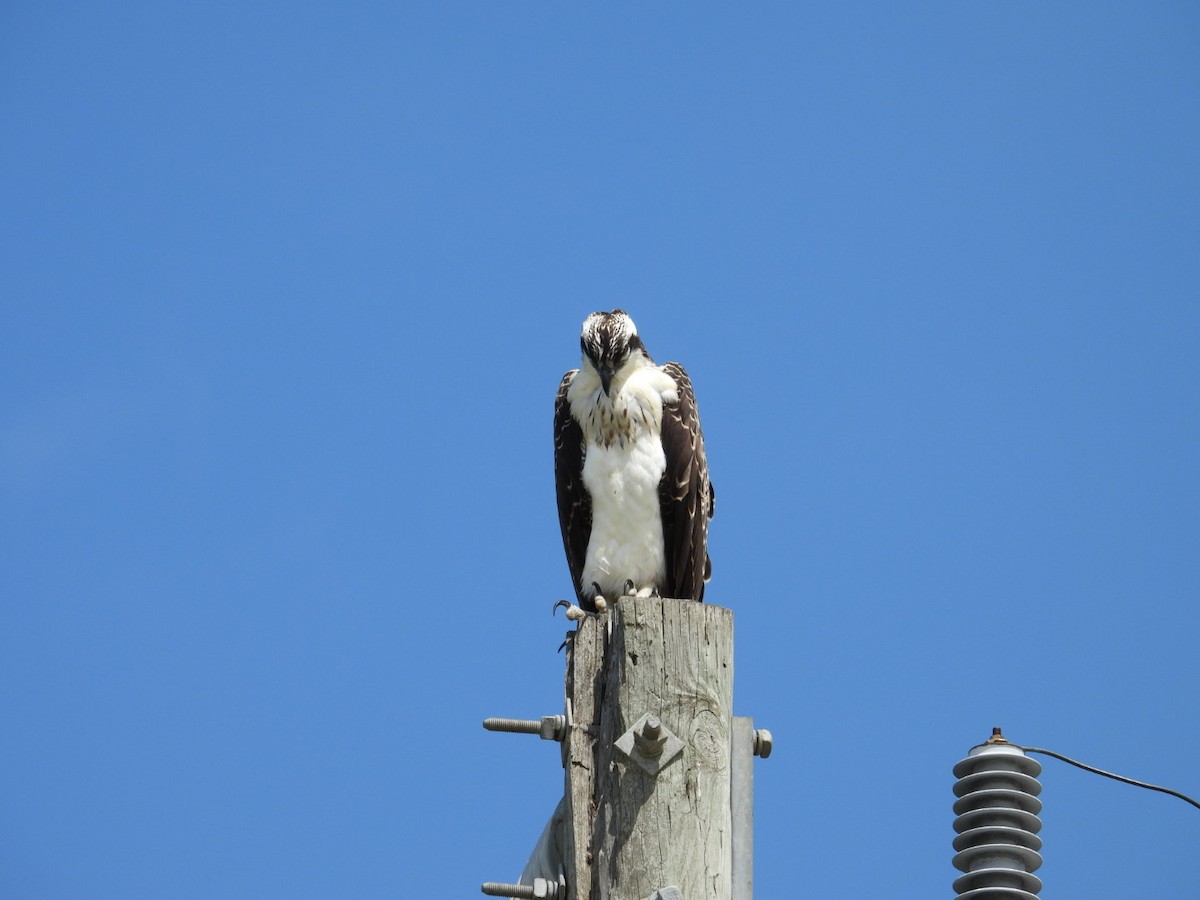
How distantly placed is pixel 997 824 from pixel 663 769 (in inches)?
46.8

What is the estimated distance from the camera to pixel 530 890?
16.3ft

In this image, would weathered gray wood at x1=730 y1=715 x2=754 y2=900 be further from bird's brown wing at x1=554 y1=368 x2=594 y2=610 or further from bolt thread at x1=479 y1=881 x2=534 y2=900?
bird's brown wing at x1=554 y1=368 x2=594 y2=610

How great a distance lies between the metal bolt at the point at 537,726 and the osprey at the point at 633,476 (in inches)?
114

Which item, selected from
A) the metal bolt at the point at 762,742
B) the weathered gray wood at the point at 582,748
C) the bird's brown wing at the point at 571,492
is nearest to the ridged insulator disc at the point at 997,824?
the metal bolt at the point at 762,742

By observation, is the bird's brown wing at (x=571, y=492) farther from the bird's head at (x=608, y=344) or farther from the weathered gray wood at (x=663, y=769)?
the weathered gray wood at (x=663, y=769)

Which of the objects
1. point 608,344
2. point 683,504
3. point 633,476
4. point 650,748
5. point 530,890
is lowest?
point 530,890

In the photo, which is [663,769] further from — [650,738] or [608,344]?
[608,344]

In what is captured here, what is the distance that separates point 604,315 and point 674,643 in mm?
3717

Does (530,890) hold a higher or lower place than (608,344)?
lower

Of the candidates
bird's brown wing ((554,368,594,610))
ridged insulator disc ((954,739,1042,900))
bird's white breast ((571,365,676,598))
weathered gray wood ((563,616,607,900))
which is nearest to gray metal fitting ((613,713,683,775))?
weathered gray wood ((563,616,607,900))

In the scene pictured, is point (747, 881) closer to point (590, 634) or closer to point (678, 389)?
point (590, 634)

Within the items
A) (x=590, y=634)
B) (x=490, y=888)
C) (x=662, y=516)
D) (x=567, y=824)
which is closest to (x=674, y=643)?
(x=590, y=634)

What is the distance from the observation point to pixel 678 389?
8.55 m

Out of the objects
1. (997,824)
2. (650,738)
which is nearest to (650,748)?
(650,738)
